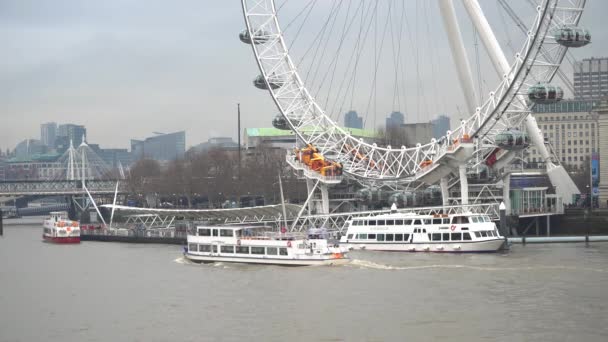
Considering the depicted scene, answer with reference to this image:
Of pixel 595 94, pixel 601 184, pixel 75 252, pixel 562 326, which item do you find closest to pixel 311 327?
pixel 562 326

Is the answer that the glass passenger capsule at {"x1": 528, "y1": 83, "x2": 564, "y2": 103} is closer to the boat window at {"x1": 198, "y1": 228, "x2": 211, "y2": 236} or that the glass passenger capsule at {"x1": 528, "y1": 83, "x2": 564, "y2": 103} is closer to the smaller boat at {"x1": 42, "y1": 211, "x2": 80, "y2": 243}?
the boat window at {"x1": 198, "y1": 228, "x2": 211, "y2": 236}

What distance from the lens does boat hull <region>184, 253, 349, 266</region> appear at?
45.5m

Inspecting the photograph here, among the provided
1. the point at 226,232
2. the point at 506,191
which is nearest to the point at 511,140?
the point at 506,191

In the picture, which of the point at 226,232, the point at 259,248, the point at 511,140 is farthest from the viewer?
the point at 511,140

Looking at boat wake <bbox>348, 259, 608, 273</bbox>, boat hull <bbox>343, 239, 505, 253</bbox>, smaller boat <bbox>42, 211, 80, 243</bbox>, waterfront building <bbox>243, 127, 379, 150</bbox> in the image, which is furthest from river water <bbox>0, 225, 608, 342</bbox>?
waterfront building <bbox>243, 127, 379, 150</bbox>

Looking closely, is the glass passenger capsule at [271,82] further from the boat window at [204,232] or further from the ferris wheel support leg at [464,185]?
the boat window at [204,232]

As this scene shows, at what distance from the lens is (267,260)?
47.2m

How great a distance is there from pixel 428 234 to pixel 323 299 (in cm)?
1672

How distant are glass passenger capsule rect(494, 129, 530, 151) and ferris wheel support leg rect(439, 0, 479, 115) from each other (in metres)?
4.90

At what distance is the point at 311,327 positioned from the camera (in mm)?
31094

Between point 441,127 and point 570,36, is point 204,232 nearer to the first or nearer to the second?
point 570,36

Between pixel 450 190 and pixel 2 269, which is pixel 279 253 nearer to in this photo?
pixel 2 269

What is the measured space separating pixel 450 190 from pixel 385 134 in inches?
1873

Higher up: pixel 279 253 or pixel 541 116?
pixel 541 116
